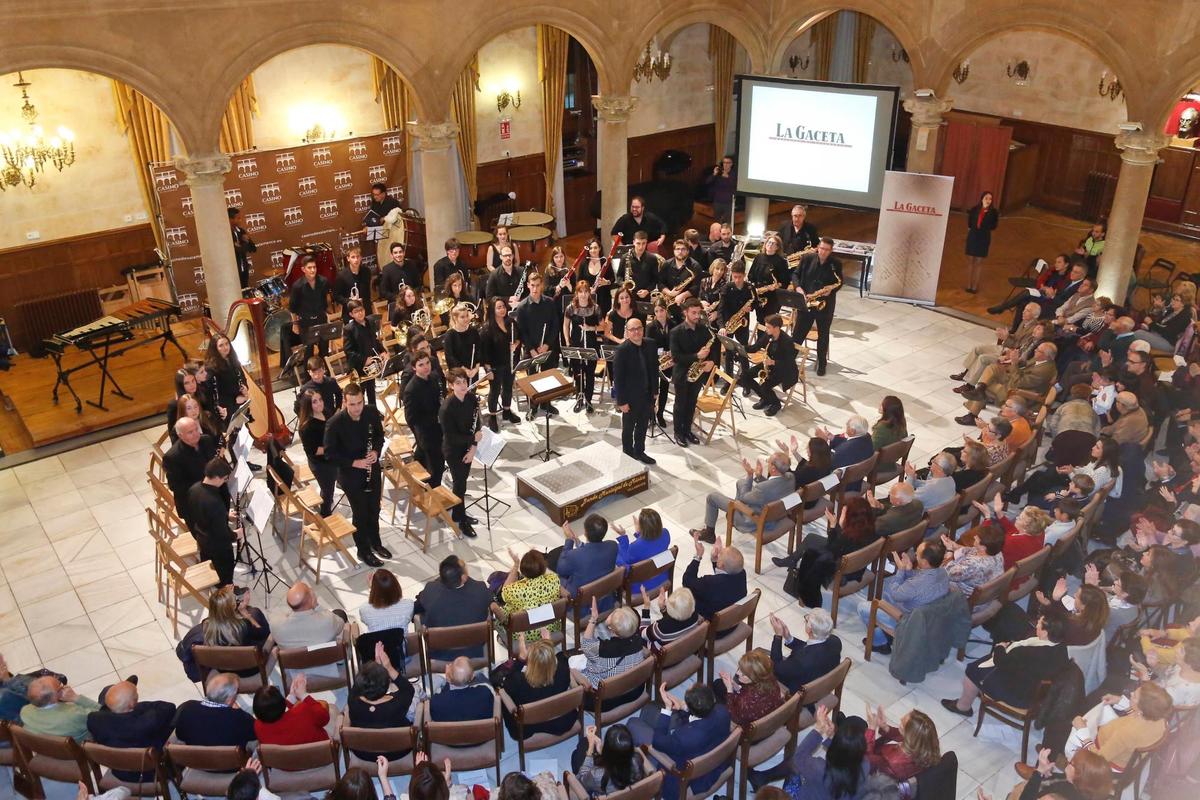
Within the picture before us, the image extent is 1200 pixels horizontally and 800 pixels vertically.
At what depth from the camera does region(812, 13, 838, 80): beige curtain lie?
19.6m

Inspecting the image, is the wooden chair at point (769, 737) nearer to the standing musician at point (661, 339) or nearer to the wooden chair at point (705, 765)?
the wooden chair at point (705, 765)

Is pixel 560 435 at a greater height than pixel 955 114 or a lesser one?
lesser

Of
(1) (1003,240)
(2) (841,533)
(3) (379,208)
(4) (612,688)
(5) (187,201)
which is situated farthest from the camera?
(1) (1003,240)

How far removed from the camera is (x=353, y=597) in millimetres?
8719

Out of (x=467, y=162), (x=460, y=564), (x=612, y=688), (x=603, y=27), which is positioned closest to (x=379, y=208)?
(x=467, y=162)

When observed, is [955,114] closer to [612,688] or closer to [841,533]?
[841,533]

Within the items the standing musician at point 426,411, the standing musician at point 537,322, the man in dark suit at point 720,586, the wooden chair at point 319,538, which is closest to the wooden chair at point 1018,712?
the man in dark suit at point 720,586

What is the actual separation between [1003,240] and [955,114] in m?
2.81

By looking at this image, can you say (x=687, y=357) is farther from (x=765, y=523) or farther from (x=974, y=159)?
(x=974, y=159)

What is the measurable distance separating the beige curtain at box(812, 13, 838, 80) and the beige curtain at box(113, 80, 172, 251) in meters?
11.8

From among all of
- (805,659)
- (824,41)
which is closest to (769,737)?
(805,659)

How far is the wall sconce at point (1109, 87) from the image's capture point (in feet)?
55.5

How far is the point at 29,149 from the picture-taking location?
13289 mm

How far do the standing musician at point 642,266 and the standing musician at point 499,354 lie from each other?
1.87 m
